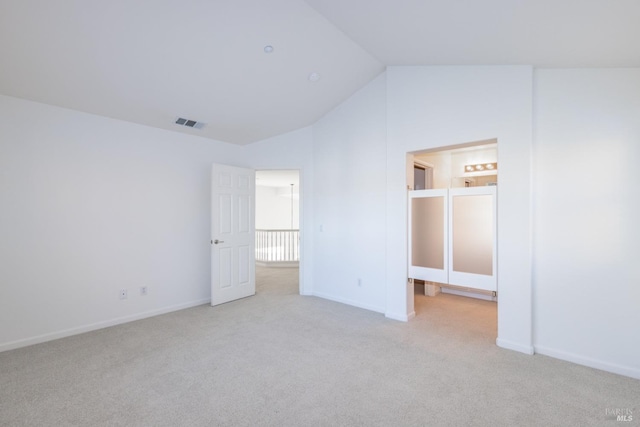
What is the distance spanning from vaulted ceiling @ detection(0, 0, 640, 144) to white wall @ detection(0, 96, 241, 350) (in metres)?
0.35

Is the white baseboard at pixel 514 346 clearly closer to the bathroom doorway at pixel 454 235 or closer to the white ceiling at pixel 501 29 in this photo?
the bathroom doorway at pixel 454 235

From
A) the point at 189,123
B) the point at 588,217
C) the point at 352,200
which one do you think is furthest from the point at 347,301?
the point at 189,123

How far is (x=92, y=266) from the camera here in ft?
12.0

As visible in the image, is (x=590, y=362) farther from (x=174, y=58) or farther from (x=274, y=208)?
(x=274, y=208)

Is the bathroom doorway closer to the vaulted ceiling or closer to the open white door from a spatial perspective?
the vaulted ceiling

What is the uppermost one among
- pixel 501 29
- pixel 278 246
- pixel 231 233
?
pixel 501 29

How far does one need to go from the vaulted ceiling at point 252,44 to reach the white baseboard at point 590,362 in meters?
2.62

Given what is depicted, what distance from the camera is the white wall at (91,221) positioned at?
3.17 metres

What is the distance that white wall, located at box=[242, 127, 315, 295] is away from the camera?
5137 millimetres

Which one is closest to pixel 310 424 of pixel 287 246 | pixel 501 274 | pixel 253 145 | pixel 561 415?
pixel 561 415

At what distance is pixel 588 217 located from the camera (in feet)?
9.02

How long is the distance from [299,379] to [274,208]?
402 inches

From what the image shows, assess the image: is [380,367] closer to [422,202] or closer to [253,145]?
[422,202]

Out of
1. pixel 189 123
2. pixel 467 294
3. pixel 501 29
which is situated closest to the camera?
pixel 501 29
